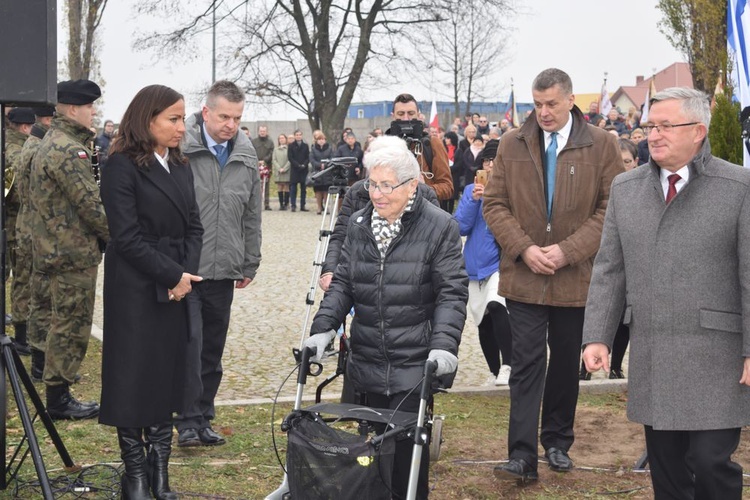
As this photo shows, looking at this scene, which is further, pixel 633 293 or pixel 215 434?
pixel 215 434

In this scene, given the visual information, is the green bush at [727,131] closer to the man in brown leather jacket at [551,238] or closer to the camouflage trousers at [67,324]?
the man in brown leather jacket at [551,238]

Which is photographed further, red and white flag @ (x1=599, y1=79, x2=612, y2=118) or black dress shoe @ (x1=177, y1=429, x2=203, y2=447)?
red and white flag @ (x1=599, y1=79, x2=612, y2=118)

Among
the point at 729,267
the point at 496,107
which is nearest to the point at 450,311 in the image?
the point at 729,267

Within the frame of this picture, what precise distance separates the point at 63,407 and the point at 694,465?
4.48 meters

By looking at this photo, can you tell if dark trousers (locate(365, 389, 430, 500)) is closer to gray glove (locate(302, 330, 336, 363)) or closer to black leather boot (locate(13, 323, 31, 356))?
gray glove (locate(302, 330, 336, 363))

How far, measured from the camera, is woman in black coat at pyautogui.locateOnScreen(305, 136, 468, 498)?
16.1 feet

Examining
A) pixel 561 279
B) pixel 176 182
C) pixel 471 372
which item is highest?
pixel 176 182

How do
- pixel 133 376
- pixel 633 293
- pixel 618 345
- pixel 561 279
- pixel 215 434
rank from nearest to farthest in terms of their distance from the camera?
1. pixel 633 293
2. pixel 133 376
3. pixel 561 279
4. pixel 215 434
5. pixel 618 345

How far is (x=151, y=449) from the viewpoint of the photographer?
224 inches

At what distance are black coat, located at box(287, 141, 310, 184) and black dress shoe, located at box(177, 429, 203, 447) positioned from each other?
21.6 metres

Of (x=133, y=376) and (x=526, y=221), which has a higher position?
(x=526, y=221)

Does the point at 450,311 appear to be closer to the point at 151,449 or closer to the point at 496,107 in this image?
the point at 151,449

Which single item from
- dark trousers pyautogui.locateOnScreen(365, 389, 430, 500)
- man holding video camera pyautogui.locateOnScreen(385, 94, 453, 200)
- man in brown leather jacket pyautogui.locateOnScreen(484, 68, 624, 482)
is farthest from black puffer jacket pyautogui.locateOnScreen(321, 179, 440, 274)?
dark trousers pyautogui.locateOnScreen(365, 389, 430, 500)

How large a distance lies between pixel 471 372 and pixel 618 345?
4.32ft
